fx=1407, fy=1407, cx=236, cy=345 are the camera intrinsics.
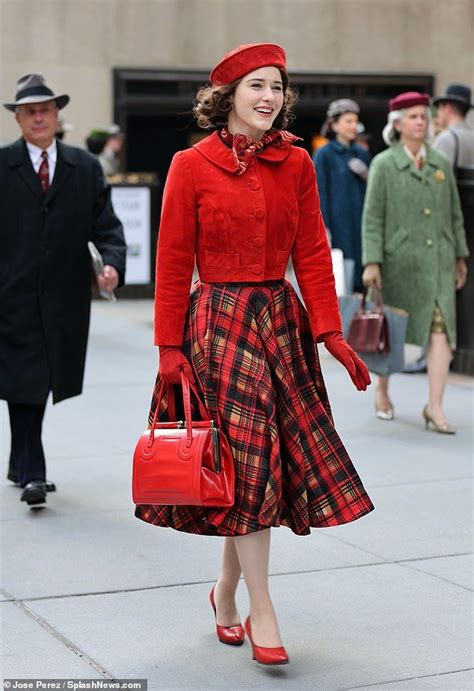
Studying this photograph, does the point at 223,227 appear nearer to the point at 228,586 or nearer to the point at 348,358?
the point at 348,358

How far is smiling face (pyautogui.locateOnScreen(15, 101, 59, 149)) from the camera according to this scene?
6.74m

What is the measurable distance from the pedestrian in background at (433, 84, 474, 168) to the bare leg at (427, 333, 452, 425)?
7.18ft

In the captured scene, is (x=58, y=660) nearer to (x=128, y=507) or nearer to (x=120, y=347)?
(x=128, y=507)

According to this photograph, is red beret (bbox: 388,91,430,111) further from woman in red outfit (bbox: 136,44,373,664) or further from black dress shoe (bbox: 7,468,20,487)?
woman in red outfit (bbox: 136,44,373,664)

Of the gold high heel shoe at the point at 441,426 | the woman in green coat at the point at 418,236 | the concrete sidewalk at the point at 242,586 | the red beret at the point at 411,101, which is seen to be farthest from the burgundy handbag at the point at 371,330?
the red beret at the point at 411,101

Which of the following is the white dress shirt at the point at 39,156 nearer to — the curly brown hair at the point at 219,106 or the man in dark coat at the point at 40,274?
the man in dark coat at the point at 40,274

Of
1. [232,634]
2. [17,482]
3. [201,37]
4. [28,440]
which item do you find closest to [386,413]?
[17,482]

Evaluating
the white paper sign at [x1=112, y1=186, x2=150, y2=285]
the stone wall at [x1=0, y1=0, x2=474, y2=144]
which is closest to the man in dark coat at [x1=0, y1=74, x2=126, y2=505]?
the white paper sign at [x1=112, y1=186, x2=150, y2=285]

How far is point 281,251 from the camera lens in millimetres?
4523

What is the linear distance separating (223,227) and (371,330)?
13.3 ft

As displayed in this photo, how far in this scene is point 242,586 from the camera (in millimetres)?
5250

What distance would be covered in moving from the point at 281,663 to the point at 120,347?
8139 mm

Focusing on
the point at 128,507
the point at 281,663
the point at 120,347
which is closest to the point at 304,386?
the point at 281,663

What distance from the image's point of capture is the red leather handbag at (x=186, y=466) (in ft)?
13.7
